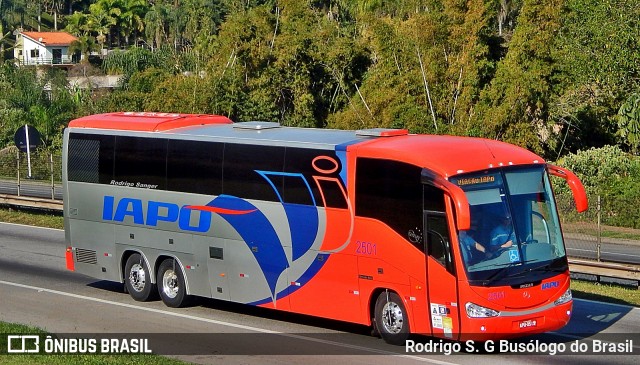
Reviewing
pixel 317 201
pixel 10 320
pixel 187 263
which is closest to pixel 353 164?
pixel 317 201

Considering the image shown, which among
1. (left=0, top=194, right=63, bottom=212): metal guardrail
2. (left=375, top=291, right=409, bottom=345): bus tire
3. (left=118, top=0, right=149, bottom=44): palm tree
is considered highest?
(left=118, top=0, right=149, bottom=44): palm tree

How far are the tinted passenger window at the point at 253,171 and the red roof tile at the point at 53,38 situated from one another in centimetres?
9209

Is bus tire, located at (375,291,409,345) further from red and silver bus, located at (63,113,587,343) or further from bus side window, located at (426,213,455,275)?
bus side window, located at (426,213,455,275)

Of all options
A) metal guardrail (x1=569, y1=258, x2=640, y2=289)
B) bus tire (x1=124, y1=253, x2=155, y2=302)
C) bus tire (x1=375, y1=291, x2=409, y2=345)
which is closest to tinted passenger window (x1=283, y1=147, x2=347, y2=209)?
bus tire (x1=375, y1=291, x2=409, y2=345)

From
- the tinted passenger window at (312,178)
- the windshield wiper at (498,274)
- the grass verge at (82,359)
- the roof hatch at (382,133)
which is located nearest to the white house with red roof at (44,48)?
the tinted passenger window at (312,178)

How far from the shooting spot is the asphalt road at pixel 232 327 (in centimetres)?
1480

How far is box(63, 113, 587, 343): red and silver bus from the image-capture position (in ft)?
47.7

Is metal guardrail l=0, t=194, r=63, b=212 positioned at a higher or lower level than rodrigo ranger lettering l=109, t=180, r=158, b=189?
lower

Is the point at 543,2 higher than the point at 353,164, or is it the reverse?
the point at 543,2

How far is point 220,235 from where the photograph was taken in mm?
18047

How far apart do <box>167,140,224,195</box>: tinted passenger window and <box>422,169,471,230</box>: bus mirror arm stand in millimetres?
4814

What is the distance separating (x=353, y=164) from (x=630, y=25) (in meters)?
30.6

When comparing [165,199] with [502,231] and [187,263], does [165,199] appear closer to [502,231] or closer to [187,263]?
[187,263]

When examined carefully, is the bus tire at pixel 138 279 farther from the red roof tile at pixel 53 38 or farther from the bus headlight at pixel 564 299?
the red roof tile at pixel 53 38
